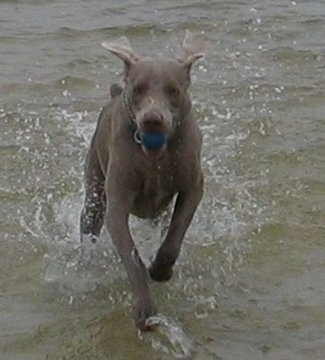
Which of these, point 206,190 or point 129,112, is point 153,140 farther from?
point 206,190

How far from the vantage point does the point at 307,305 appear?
7.12 metres

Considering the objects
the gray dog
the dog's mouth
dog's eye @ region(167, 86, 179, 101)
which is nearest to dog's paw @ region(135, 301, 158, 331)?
the gray dog

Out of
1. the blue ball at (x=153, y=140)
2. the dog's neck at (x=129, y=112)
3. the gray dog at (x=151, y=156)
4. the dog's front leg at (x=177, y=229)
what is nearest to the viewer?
the blue ball at (x=153, y=140)

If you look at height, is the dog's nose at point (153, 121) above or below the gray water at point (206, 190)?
above

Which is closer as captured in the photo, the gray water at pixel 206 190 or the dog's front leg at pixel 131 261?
the dog's front leg at pixel 131 261

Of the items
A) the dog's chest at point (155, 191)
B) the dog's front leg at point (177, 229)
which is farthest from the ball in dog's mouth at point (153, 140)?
the dog's front leg at point (177, 229)

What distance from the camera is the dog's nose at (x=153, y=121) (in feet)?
20.2

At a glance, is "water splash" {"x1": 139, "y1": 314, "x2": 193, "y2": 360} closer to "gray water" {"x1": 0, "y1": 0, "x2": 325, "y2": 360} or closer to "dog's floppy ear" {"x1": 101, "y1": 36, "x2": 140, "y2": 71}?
"gray water" {"x1": 0, "y1": 0, "x2": 325, "y2": 360}

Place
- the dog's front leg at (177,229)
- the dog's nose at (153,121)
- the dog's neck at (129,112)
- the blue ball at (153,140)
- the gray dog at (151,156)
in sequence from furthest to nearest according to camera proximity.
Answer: the dog's front leg at (177,229) < the dog's neck at (129,112) < the gray dog at (151,156) < the blue ball at (153,140) < the dog's nose at (153,121)

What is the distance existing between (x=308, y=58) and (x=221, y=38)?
41.7 inches

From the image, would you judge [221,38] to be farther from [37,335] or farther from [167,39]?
[37,335]

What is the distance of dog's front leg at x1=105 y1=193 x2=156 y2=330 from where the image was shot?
6598 mm

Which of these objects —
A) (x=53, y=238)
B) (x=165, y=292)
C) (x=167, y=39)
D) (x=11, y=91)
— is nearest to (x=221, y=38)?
(x=167, y=39)

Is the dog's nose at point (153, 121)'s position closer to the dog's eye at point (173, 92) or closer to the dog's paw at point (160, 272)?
the dog's eye at point (173, 92)
